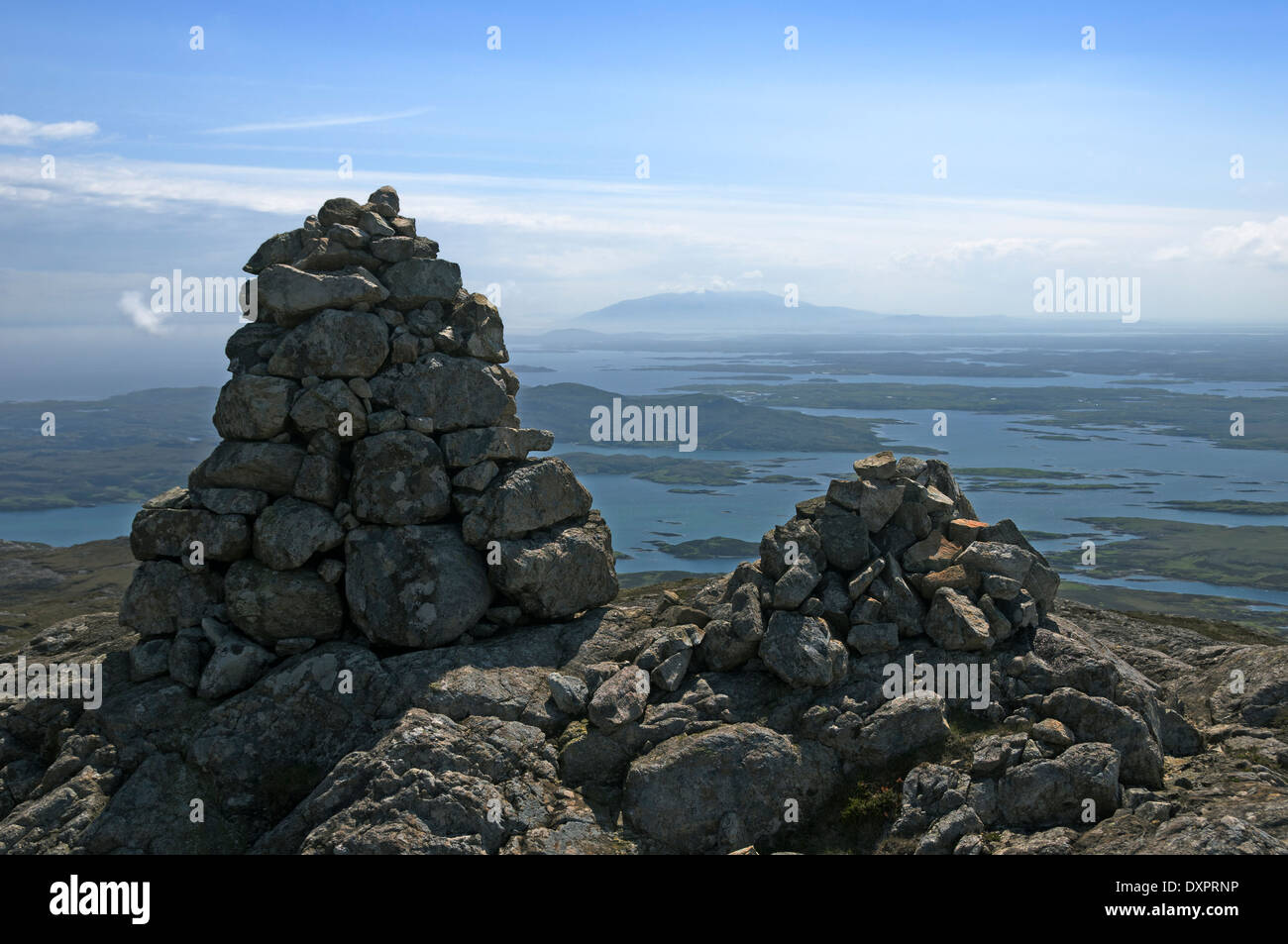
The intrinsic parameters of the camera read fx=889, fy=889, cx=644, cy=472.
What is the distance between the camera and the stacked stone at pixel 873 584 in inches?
856

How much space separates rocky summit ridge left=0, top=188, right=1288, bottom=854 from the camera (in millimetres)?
18641

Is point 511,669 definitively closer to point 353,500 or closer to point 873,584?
point 353,500

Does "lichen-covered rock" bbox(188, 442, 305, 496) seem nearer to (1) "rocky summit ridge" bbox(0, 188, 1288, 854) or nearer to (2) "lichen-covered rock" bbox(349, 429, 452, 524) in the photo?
(1) "rocky summit ridge" bbox(0, 188, 1288, 854)

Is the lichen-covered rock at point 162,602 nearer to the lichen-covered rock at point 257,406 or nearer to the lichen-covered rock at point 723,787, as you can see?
the lichen-covered rock at point 257,406

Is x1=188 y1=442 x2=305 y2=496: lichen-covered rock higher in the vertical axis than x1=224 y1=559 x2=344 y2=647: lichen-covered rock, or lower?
higher

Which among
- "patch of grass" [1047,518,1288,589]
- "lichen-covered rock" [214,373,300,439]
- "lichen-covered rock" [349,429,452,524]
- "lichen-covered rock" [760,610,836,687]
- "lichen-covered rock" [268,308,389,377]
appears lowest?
"patch of grass" [1047,518,1288,589]

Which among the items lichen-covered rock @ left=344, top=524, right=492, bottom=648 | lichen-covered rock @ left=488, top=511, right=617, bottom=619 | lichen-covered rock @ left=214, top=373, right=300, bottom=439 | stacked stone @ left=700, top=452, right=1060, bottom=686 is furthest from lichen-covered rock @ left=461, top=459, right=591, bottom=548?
lichen-covered rock @ left=214, top=373, right=300, bottom=439

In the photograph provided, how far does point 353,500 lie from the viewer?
80.8ft

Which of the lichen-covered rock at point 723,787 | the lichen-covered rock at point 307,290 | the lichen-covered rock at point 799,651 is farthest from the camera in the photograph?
the lichen-covered rock at point 307,290

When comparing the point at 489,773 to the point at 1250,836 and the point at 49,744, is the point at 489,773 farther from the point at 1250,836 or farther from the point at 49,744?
the point at 1250,836

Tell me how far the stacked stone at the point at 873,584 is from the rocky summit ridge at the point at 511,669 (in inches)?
3.5

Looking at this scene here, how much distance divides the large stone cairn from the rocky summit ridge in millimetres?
88

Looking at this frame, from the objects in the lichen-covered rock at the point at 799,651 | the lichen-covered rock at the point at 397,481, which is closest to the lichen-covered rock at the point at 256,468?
the lichen-covered rock at the point at 397,481

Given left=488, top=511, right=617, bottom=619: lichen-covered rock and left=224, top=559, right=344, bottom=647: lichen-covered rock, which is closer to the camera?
left=224, top=559, right=344, bottom=647: lichen-covered rock
